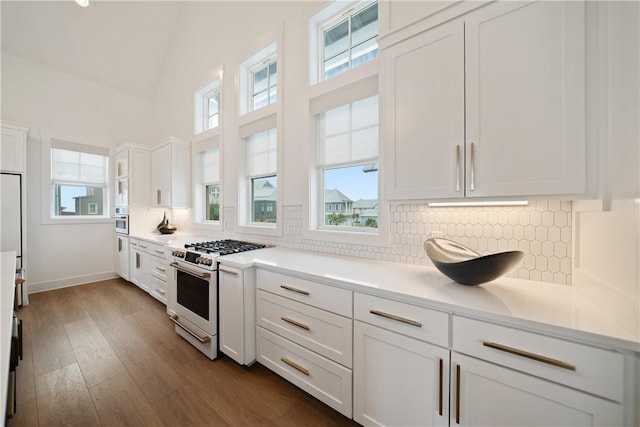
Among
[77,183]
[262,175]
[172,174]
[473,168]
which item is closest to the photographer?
[473,168]

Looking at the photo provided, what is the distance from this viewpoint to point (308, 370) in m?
1.59

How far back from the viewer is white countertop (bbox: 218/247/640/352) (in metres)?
0.84

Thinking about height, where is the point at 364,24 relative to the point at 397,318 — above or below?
above

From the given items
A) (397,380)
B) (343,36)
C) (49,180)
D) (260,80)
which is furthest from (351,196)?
(49,180)

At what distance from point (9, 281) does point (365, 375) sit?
2.30 metres

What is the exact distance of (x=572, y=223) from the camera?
4.20 feet

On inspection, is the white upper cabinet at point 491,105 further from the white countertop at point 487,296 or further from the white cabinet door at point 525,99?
the white countertop at point 487,296

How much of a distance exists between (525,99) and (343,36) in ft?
6.20

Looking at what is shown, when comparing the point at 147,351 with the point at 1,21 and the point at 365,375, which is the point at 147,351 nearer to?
the point at 365,375

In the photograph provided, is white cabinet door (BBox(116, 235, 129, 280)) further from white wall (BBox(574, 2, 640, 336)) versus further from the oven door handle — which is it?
white wall (BBox(574, 2, 640, 336))

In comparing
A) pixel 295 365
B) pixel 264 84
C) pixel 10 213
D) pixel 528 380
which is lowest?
pixel 295 365

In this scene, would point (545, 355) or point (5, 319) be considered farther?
point (5, 319)

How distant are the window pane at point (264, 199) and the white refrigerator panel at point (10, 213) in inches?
124

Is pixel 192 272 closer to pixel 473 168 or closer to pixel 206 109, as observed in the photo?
pixel 473 168
